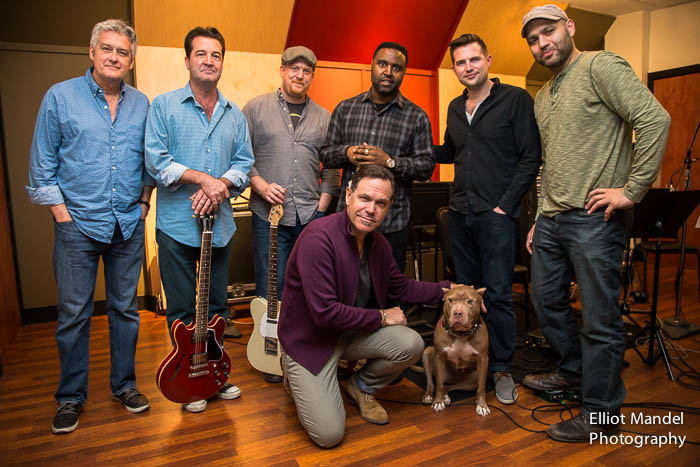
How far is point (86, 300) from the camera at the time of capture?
2.33 m

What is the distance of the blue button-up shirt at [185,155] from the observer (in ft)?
7.66

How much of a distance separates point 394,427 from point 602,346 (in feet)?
3.36

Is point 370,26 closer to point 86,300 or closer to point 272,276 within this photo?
point 272,276

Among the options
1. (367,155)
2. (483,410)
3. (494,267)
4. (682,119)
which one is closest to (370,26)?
(367,155)

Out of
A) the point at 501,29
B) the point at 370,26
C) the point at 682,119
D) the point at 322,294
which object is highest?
the point at 501,29

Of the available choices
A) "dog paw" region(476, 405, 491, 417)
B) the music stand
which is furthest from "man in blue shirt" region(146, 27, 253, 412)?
the music stand

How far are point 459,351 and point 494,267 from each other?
492 millimetres

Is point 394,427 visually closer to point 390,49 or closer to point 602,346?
point 602,346

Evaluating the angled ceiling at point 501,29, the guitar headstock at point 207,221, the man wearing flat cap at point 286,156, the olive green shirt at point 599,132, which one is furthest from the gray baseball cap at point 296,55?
the angled ceiling at point 501,29

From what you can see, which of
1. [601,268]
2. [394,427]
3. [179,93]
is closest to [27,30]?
[179,93]

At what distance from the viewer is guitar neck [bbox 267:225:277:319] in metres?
2.77

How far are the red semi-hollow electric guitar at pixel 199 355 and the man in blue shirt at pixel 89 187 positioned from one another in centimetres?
34

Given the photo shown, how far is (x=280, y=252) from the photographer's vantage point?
291 cm

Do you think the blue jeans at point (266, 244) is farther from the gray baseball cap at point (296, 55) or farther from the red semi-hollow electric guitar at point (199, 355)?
the gray baseball cap at point (296, 55)
